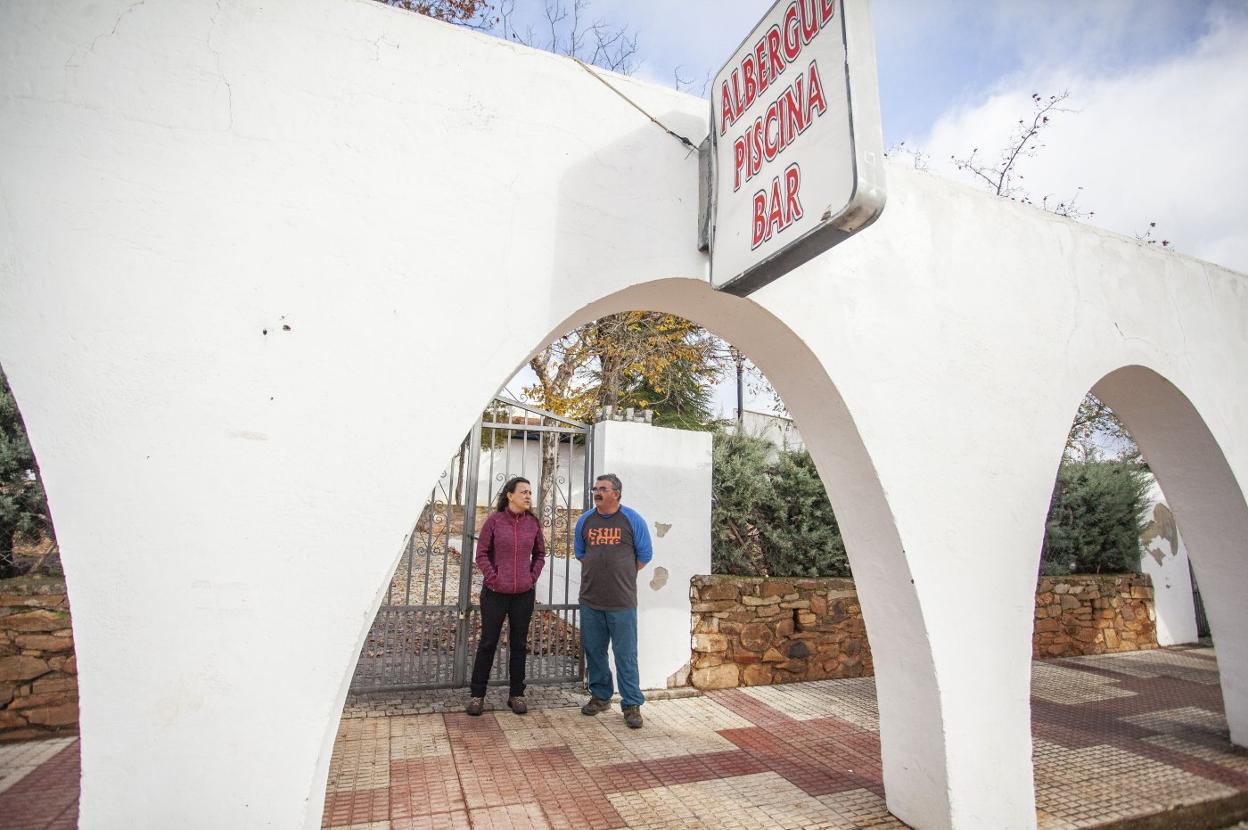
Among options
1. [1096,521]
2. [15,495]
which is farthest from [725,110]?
[1096,521]

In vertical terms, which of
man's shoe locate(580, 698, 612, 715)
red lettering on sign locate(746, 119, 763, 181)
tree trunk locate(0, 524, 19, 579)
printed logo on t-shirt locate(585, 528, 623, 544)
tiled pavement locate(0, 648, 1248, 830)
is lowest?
tiled pavement locate(0, 648, 1248, 830)

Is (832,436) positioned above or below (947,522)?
above

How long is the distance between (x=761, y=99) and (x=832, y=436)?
1.57 meters

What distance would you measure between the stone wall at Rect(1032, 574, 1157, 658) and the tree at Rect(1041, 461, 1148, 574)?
0.30 m

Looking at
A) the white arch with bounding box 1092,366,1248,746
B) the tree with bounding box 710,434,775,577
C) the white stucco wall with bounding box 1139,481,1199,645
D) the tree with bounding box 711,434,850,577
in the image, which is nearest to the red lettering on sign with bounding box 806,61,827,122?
the white arch with bounding box 1092,366,1248,746

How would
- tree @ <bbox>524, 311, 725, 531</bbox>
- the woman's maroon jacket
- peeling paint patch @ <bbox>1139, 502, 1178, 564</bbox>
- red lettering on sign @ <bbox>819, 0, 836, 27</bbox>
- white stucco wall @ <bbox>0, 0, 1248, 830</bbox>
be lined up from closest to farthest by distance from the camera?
1. white stucco wall @ <bbox>0, 0, 1248, 830</bbox>
2. red lettering on sign @ <bbox>819, 0, 836, 27</bbox>
3. the woman's maroon jacket
4. peeling paint patch @ <bbox>1139, 502, 1178, 564</bbox>
5. tree @ <bbox>524, 311, 725, 531</bbox>

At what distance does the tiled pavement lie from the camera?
3.14 meters

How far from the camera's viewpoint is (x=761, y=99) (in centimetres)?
250

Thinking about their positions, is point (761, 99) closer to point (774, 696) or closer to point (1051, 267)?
point (1051, 267)

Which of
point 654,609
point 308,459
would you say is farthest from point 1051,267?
point 308,459

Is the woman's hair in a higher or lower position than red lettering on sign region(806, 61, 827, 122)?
lower

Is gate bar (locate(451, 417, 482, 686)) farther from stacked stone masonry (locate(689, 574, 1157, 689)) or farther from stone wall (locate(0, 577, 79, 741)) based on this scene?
stone wall (locate(0, 577, 79, 741))

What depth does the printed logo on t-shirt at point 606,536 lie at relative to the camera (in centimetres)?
477

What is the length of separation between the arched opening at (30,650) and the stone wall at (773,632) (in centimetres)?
409
